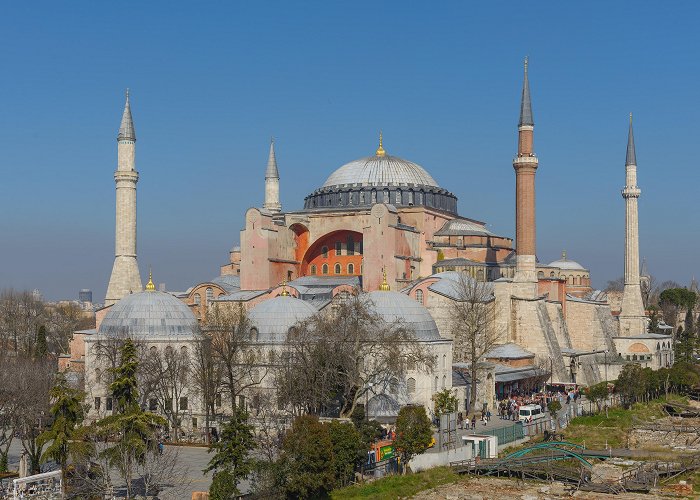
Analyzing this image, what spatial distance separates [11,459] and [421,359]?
1113 cm

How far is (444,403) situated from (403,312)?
3.40 metres

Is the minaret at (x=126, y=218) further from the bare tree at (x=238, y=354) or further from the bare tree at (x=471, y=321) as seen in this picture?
the bare tree at (x=471, y=321)

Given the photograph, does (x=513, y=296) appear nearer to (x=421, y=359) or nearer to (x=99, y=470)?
(x=421, y=359)

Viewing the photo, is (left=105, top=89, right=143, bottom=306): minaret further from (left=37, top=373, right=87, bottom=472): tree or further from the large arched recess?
(left=37, top=373, right=87, bottom=472): tree

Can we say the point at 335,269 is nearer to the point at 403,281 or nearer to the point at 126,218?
the point at 403,281

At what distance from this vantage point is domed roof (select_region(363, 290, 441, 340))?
2956cm

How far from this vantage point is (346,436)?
20.4 meters

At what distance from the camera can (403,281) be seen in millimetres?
38250

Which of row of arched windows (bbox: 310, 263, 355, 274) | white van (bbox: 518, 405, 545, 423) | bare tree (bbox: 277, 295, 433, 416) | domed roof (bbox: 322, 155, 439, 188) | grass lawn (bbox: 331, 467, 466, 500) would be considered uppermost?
domed roof (bbox: 322, 155, 439, 188)

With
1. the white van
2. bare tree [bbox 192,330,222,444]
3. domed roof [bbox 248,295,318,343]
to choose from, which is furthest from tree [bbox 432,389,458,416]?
bare tree [bbox 192,330,222,444]

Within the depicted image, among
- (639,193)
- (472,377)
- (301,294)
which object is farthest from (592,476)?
(639,193)

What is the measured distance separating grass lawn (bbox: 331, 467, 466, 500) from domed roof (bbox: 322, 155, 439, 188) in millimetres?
23761

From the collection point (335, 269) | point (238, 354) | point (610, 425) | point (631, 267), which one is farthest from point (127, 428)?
point (631, 267)

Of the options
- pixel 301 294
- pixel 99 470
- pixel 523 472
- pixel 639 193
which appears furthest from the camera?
pixel 639 193
